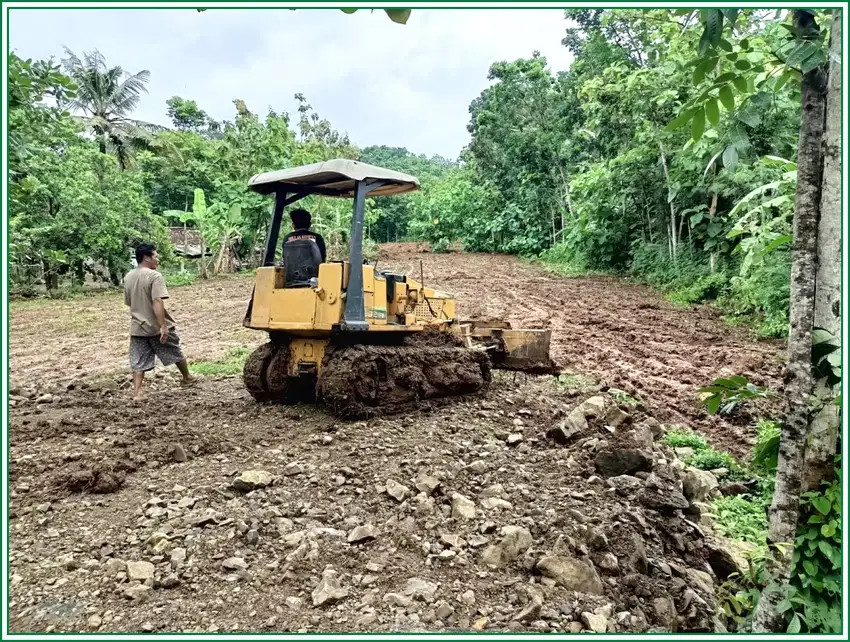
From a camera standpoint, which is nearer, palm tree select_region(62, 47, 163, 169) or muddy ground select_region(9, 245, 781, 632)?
muddy ground select_region(9, 245, 781, 632)

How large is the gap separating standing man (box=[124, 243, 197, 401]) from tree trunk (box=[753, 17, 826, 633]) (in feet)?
19.3

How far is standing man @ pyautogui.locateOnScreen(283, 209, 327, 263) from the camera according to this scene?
604cm

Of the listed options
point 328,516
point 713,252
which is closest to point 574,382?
point 328,516

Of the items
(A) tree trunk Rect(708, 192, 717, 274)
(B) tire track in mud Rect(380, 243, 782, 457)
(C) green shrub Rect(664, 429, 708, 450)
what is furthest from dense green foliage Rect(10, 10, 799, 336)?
(C) green shrub Rect(664, 429, 708, 450)

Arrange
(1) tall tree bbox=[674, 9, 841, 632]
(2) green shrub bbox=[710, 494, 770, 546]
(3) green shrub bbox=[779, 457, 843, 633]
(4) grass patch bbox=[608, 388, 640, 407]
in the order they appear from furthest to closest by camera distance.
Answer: (4) grass patch bbox=[608, 388, 640, 407] < (2) green shrub bbox=[710, 494, 770, 546] < (3) green shrub bbox=[779, 457, 843, 633] < (1) tall tree bbox=[674, 9, 841, 632]

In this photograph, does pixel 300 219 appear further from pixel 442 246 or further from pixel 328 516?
pixel 442 246

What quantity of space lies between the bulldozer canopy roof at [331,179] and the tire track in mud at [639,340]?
3586 millimetres

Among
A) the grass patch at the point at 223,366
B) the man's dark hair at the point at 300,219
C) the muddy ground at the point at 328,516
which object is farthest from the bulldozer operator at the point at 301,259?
the grass patch at the point at 223,366

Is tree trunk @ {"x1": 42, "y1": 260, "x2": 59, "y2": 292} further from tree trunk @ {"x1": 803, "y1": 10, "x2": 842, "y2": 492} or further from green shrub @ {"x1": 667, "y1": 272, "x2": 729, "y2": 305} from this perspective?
tree trunk @ {"x1": 803, "y1": 10, "x2": 842, "y2": 492}

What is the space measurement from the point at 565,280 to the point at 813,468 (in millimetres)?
17185

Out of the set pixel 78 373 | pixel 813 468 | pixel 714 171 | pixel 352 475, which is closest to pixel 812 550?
pixel 813 468

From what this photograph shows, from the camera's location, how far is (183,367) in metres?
7.26

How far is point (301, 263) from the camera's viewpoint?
596 centimetres

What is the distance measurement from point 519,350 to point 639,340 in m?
3.87
